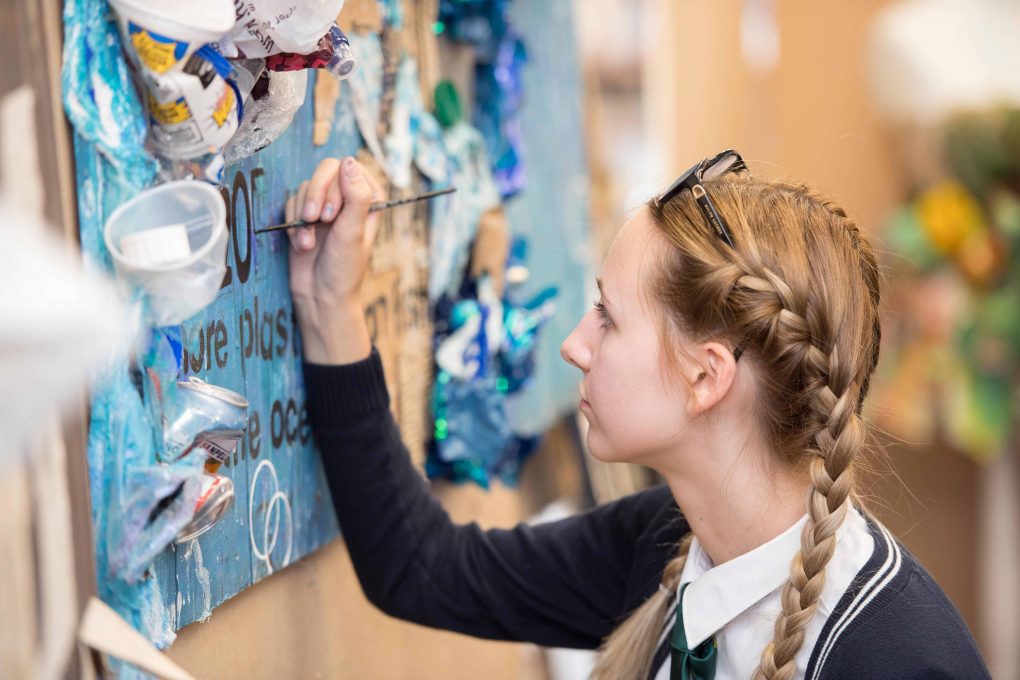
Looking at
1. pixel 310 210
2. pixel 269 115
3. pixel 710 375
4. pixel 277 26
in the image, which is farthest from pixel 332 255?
pixel 710 375

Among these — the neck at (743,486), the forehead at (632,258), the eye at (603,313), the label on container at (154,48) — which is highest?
the label on container at (154,48)

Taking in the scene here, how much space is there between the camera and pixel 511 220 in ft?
5.73

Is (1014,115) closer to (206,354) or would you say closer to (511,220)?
(511,220)

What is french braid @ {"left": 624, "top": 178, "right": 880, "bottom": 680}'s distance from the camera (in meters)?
0.95

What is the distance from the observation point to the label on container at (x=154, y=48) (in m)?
0.72

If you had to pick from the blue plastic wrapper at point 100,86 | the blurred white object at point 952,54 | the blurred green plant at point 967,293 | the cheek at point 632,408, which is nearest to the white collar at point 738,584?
the cheek at point 632,408

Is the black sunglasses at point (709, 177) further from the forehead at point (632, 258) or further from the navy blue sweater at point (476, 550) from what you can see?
the navy blue sweater at point (476, 550)

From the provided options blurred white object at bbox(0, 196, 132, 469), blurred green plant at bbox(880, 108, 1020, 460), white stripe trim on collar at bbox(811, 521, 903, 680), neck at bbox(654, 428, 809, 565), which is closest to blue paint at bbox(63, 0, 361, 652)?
blurred white object at bbox(0, 196, 132, 469)

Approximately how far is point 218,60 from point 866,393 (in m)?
0.71

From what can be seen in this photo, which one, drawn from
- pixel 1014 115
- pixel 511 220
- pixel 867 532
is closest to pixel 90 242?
A: pixel 867 532

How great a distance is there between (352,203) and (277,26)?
256 mm

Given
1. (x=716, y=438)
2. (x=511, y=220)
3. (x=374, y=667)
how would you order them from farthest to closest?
(x=511, y=220) < (x=374, y=667) < (x=716, y=438)

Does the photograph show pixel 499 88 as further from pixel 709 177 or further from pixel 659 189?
pixel 709 177

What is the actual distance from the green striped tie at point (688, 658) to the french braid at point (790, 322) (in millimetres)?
66
